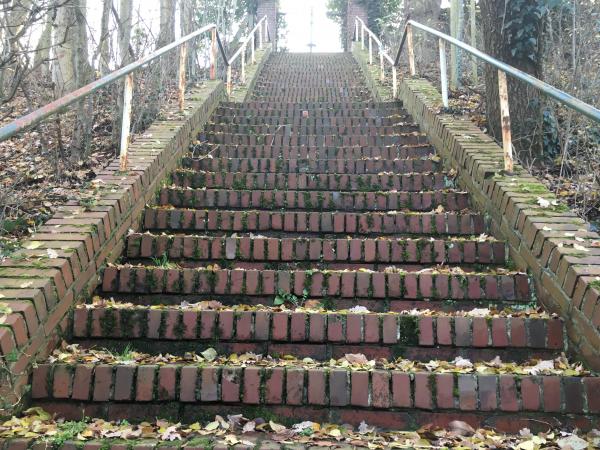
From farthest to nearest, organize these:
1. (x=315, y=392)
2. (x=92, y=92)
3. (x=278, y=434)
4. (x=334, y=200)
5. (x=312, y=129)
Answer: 1. (x=312, y=129)
2. (x=334, y=200)
3. (x=92, y=92)
4. (x=315, y=392)
5. (x=278, y=434)

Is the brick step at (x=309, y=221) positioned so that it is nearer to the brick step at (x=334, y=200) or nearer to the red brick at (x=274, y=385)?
the brick step at (x=334, y=200)

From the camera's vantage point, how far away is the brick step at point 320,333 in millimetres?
2840

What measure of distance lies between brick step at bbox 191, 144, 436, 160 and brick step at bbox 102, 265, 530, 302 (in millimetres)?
2290

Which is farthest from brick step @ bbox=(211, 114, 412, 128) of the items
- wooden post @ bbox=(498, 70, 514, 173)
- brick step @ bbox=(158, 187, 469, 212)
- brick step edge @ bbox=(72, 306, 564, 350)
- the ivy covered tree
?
brick step edge @ bbox=(72, 306, 564, 350)

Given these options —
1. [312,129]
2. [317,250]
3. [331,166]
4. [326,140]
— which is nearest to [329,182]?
[331,166]

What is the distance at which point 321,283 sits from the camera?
3.27m

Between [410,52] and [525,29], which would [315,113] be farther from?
[525,29]

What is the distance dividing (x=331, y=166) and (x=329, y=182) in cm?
38

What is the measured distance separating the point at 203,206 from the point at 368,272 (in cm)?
157

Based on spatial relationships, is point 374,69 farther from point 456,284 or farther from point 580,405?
point 580,405

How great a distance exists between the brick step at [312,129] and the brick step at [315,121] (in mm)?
203

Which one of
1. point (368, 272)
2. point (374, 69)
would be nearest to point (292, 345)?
point (368, 272)

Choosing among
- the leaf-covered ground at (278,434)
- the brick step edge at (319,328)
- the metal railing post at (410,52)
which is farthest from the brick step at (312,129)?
the leaf-covered ground at (278,434)

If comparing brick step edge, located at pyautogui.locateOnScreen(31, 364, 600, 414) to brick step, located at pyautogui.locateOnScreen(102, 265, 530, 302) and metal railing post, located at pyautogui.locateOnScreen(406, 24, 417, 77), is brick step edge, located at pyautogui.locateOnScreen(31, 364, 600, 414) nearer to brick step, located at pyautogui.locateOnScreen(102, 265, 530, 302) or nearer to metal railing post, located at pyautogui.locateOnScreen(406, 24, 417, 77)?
brick step, located at pyautogui.locateOnScreen(102, 265, 530, 302)
